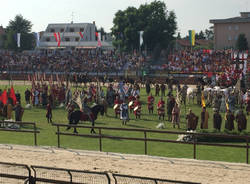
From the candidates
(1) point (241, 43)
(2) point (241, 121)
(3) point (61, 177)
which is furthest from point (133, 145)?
(1) point (241, 43)

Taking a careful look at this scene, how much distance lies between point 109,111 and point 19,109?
23.4 ft

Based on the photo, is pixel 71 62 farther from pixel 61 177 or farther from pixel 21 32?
pixel 61 177

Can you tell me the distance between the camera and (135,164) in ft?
43.7

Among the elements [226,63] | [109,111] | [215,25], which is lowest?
[109,111]

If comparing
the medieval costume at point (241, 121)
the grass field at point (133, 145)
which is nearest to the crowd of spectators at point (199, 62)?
the grass field at point (133, 145)

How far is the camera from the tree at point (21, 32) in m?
85.8

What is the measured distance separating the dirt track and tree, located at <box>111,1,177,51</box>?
196 feet

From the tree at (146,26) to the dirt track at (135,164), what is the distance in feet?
196

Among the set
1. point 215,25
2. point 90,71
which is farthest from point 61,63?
point 215,25

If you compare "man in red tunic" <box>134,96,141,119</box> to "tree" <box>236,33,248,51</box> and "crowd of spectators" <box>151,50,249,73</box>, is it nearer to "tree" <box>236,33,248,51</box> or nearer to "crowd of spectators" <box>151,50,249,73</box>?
"crowd of spectators" <box>151,50,249,73</box>

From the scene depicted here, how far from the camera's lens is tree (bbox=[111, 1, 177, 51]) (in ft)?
245

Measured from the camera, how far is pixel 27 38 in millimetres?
88438

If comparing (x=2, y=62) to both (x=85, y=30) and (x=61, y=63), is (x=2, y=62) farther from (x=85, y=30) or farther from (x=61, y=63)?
(x=85, y=30)

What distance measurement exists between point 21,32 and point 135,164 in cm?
8088
